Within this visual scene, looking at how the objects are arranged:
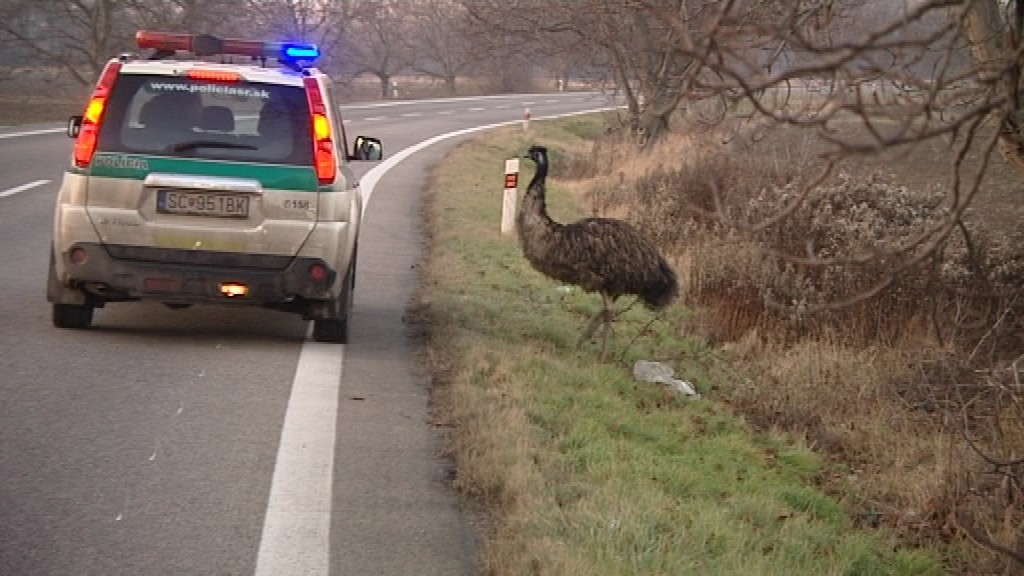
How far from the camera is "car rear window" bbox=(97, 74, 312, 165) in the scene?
338 inches

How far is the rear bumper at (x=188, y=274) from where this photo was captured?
8461 mm

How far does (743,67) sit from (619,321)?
29.8 feet

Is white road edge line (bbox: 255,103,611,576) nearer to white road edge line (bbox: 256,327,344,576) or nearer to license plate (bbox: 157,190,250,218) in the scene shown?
white road edge line (bbox: 256,327,344,576)

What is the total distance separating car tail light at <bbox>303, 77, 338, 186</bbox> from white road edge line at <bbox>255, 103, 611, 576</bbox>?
3.99 ft

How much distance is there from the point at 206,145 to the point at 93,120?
74cm

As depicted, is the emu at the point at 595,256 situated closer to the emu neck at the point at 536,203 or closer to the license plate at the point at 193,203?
the emu neck at the point at 536,203

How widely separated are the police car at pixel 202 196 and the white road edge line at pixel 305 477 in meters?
0.71

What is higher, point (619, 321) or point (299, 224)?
point (299, 224)

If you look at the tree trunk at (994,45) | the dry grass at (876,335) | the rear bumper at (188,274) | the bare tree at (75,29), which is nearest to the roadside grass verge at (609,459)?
the dry grass at (876,335)

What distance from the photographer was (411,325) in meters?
10.2

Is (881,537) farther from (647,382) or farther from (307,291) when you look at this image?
(307,291)

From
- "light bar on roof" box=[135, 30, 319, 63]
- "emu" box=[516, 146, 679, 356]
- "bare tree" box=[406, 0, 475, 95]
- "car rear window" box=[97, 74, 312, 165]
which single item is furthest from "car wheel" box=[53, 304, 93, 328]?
"bare tree" box=[406, 0, 475, 95]

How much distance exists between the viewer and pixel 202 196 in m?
8.48

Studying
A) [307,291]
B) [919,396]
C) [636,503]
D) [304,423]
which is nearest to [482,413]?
[304,423]
